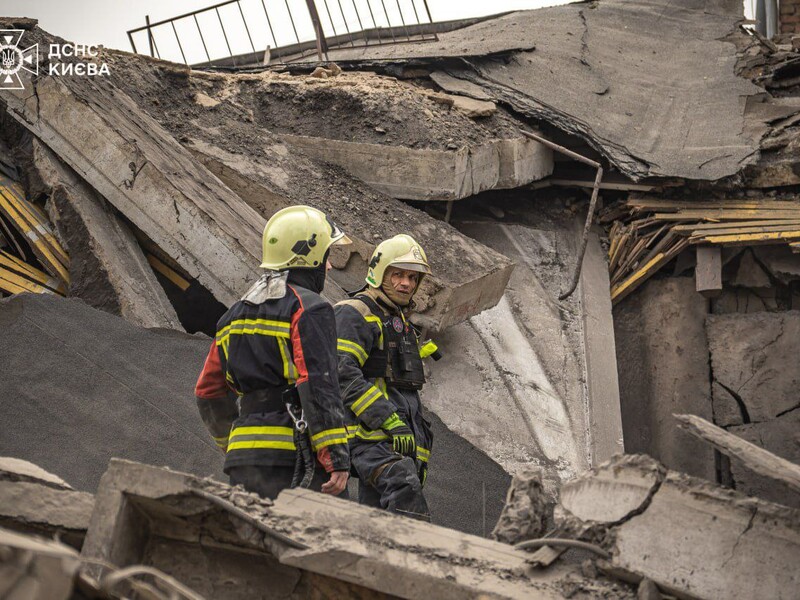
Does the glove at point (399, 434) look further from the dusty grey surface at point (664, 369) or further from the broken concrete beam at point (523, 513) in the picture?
the dusty grey surface at point (664, 369)

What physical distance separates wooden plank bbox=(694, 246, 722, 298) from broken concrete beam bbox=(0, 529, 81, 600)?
7259mm

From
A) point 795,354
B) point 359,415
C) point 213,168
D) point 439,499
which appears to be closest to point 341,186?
point 213,168

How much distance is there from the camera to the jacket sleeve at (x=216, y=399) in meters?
4.41

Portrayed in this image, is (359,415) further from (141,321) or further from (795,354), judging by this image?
(795,354)

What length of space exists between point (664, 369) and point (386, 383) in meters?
4.44

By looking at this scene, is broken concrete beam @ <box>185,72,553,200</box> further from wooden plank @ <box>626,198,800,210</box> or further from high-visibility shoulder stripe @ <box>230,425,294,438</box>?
high-visibility shoulder stripe @ <box>230,425,294,438</box>

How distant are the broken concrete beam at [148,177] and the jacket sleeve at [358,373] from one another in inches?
68.6

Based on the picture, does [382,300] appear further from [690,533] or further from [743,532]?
[743,532]

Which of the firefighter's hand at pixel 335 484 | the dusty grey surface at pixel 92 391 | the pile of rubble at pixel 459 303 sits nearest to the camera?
the pile of rubble at pixel 459 303

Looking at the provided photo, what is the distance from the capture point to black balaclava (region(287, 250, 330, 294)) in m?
4.35

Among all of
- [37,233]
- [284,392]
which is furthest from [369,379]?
[37,233]

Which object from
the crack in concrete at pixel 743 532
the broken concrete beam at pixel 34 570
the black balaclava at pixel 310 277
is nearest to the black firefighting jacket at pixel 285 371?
the black balaclava at pixel 310 277

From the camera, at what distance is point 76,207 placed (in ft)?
22.7

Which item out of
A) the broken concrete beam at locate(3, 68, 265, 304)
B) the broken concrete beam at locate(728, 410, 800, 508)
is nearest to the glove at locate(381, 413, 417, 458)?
the broken concrete beam at locate(3, 68, 265, 304)
